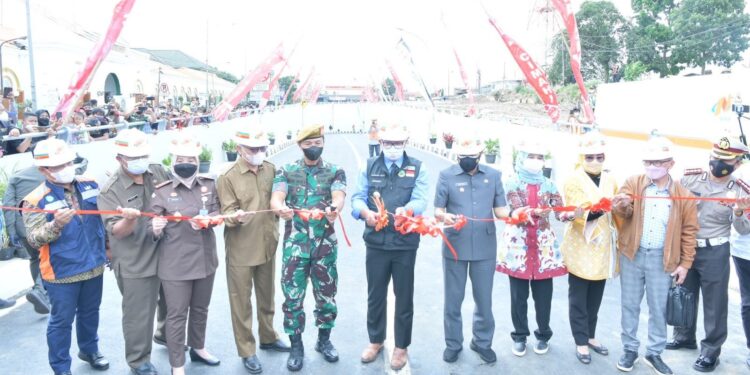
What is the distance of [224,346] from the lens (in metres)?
5.12

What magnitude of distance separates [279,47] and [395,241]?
22364 mm

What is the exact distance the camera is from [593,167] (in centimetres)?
483

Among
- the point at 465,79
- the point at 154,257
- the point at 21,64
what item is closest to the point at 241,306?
the point at 154,257

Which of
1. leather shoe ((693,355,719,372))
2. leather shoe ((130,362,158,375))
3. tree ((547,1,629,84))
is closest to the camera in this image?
leather shoe ((130,362,158,375))

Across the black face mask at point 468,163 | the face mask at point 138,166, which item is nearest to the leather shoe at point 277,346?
the face mask at point 138,166

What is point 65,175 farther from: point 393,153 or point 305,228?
point 393,153

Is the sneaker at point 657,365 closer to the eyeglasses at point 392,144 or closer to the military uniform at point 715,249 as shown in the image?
the military uniform at point 715,249

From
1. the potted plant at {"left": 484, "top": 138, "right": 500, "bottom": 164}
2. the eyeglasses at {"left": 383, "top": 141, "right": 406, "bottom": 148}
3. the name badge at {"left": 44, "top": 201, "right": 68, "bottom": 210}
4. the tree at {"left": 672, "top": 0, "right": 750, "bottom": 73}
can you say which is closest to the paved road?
the name badge at {"left": 44, "top": 201, "right": 68, "bottom": 210}

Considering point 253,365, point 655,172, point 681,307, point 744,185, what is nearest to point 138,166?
point 253,365

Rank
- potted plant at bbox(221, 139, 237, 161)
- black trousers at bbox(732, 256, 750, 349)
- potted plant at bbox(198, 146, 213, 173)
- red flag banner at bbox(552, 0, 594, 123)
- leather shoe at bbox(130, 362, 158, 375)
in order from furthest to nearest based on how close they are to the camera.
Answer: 1. potted plant at bbox(221, 139, 237, 161)
2. potted plant at bbox(198, 146, 213, 173)
3. red flag banner at bbox(552, 0, 594, 123)
4. black trousers at bbox(732, 256, 750, 349)
5. leather shoe at bbox(130, 362, 158, 375)

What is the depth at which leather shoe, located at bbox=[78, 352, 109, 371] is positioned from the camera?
4.64 meters

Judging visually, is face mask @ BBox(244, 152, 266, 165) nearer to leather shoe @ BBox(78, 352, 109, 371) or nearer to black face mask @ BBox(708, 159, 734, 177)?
leather shoe @ BBox(78, 352, 109, 371)

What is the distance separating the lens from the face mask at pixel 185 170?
430cm

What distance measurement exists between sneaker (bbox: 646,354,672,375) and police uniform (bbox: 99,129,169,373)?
4.07 m
